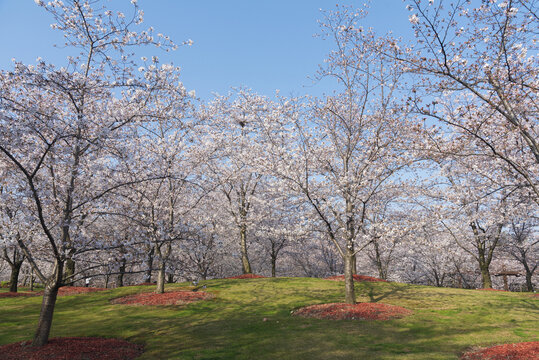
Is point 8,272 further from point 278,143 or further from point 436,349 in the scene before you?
point 436,349

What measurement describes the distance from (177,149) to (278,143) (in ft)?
20.5

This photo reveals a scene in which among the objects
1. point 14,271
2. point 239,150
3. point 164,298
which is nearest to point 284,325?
point 164,298

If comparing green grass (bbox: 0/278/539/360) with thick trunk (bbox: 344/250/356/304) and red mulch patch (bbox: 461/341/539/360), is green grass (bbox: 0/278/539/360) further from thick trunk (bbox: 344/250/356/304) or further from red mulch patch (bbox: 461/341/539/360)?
thick trunk (bbox: 344/250/356/304)

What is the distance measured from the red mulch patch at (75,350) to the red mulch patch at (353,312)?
8010 mm

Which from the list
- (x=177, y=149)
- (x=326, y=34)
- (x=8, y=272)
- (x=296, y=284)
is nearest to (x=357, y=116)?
(x=326, y=34)

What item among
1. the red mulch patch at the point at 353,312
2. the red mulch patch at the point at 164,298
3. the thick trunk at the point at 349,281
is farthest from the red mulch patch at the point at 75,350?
the thick trunk at the point at 349,281

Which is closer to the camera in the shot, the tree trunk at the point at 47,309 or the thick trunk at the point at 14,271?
the tree trunk at the point at 47,309

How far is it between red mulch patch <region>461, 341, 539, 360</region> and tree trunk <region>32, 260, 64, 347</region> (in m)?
12.3

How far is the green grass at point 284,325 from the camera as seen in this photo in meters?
10.3

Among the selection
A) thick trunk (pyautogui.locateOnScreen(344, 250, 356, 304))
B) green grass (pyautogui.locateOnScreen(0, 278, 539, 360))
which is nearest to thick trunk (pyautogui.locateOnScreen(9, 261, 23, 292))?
green grass (pyautogui.locateOnScreen(0, 278, 539, 360))

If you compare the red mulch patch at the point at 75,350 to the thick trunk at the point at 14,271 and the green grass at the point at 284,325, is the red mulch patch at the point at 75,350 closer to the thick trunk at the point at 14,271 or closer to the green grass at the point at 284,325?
the green grass at the point at 284,325

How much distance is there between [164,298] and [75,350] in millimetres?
9244

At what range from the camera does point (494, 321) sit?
14.1 metres

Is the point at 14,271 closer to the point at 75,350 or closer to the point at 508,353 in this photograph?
the point at 75,350
